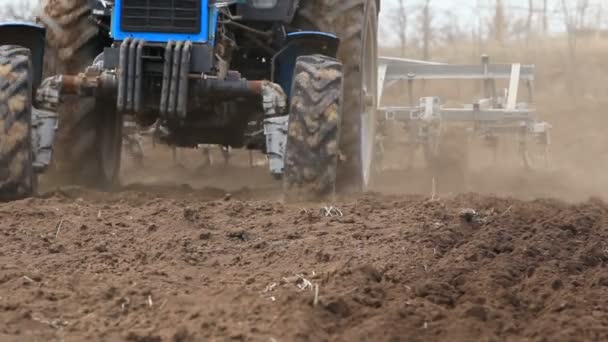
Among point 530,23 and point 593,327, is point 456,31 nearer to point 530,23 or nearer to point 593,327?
point 530,23

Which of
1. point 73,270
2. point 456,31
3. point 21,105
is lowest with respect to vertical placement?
point 73,270

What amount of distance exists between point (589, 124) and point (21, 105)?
20488mm

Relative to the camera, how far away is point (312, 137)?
8008mm

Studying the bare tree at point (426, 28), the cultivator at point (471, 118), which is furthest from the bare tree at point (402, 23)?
the cultivator at point (471, 118)

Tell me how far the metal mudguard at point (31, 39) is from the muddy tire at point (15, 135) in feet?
1.87

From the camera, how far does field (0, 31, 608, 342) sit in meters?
3.90

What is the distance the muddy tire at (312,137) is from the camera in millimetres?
8008

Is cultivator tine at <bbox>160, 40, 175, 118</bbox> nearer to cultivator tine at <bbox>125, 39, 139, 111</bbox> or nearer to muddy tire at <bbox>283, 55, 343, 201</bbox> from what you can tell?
Result: cultivator tine at <bbox>125, 39, 139, 111</bbox>

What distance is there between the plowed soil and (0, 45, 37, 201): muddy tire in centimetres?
62

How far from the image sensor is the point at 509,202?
7.46 meters

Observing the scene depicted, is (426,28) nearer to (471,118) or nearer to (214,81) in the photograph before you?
(471,118)

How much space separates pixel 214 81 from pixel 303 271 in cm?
367

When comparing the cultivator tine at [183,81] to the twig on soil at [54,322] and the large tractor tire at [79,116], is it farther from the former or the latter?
the twig on soil at [54,322]

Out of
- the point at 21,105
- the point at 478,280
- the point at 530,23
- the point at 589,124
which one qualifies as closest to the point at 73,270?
the point at 478,280
